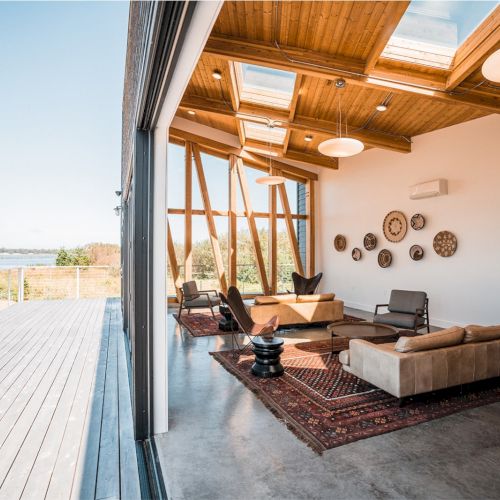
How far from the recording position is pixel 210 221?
8.92 meters

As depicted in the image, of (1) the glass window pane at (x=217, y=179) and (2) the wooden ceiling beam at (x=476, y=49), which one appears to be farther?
(1) the glass window pane at (x=217, y=179)

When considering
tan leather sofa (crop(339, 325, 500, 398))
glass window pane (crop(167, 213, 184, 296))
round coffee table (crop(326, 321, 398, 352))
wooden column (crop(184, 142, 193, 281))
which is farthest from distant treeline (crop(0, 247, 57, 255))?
tan leather sofa (crop(339, 325, 500, 398))

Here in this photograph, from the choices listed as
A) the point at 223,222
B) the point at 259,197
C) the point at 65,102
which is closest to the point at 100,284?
the point at 223,222

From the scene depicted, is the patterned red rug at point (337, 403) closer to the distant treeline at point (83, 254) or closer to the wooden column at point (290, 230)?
the wooden column at point (290, 230)

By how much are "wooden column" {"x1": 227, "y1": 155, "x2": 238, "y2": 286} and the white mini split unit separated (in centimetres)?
449

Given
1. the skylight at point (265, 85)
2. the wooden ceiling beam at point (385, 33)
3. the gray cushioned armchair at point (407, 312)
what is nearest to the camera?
the wooden ceiling beam at point (385, 33)

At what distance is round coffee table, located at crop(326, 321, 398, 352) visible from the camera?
162 inches

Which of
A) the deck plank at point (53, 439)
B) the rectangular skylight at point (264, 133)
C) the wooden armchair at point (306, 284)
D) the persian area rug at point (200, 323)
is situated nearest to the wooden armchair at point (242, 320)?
the persian area rug at point (200, 323)

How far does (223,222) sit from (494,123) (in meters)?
6.28

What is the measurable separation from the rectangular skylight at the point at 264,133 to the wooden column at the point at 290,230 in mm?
1531

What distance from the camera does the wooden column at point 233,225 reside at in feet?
30.1

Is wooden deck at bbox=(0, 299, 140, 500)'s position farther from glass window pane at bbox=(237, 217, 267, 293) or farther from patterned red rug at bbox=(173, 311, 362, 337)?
glass window pane at bbox=(237, 217, 267, 293)

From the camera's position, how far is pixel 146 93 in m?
1.85

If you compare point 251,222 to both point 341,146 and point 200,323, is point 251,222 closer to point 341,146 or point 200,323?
point 200,323
